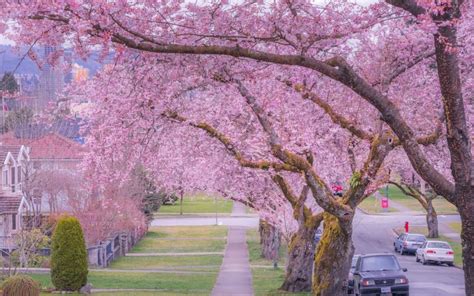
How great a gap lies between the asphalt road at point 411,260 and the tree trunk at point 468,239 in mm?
18892

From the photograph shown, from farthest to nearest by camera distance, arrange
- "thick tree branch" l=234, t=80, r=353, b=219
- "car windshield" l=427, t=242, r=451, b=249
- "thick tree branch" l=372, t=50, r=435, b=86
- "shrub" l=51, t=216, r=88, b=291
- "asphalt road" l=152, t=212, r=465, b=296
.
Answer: "car windshield" l=427, t=242, r=451, b=249 → "asphalt road" l=152, t=212, r=465, b=296 → "shrub" l=51, t=216, r=88, b=291 → "thick tree branch" l=372, t=50, r=435, b=86 → "thick tree branch" l=234, t=80, r=353, b=219

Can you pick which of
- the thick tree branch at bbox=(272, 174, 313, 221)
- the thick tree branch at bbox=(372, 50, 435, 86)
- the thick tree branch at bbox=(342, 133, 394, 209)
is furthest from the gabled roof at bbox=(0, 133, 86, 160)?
the thick tree branch at bbox=(372, 50, 435, 86)

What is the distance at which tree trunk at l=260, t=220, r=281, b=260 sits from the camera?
36094 mm

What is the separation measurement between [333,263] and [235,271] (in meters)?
16.9

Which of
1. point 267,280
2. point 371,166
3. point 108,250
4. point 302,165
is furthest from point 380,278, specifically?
point 108,250

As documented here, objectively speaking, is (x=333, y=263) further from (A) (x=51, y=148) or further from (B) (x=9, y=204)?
(A) (x=51, y=148)

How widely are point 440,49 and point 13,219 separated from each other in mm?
36519

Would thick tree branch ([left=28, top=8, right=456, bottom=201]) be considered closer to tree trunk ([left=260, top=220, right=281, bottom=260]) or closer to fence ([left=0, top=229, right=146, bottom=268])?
fence ([left=0, top=229, right=146, bottom=268])

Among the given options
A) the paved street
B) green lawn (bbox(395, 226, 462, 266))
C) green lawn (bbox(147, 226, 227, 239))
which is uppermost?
the paved street

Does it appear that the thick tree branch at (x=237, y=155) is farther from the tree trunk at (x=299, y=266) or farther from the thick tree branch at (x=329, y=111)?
the tree trunk at (x=299, y=266)

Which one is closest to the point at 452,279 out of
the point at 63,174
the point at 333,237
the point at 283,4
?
the point at 333,237

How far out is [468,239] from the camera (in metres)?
7.93

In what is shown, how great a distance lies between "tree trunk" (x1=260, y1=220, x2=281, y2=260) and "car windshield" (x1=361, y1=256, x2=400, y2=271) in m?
9.55

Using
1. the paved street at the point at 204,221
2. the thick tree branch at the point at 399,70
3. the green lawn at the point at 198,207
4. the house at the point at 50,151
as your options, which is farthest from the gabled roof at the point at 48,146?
the green lawn at the point at 198,207
